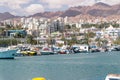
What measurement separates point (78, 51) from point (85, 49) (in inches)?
140

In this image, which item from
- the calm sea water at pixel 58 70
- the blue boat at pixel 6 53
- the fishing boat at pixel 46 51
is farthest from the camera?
the fishing boat at pixel 46 51

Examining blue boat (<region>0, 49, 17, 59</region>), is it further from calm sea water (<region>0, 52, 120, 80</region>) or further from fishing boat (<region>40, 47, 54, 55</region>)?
fishing boat (<region>40, 47, 54, 55</region>)

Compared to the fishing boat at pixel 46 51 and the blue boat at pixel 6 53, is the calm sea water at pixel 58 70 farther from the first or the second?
the fishing boat at pixel 46 51

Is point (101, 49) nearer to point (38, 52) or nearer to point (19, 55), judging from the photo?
point (38, 52)

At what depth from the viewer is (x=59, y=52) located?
10888cm

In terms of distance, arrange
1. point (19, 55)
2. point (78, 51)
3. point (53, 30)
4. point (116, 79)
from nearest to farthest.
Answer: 1. point (116, 79)
2. point (19, 55)
3. point (78, 51)
4. point (53, 30)

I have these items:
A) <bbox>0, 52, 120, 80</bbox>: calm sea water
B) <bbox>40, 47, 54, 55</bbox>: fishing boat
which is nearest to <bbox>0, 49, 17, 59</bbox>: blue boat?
<bbox>0, 52, 120, 80</bbox>: calm sea water

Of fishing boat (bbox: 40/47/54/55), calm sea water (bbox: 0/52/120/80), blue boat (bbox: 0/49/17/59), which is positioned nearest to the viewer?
calm sea water (bbox: 0/52/120/80)

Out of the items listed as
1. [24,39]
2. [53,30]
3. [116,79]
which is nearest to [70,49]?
[24,39]

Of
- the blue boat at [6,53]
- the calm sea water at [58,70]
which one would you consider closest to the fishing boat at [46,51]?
the blue boat at [6,53]

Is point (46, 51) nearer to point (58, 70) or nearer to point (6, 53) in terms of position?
point (6, 53)

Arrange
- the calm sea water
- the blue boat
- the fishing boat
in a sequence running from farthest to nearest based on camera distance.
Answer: the fishing boat → the blue boat → the calm sea water

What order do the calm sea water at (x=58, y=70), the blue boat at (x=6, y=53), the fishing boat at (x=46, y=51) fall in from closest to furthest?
1. the calm sea water at (x=58, y=70)
2. the blue boat at (x=6, y=53)
3. the fishing boat at (x=46, y=51)

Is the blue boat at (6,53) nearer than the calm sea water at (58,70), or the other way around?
the calm sea water at (58,70)
